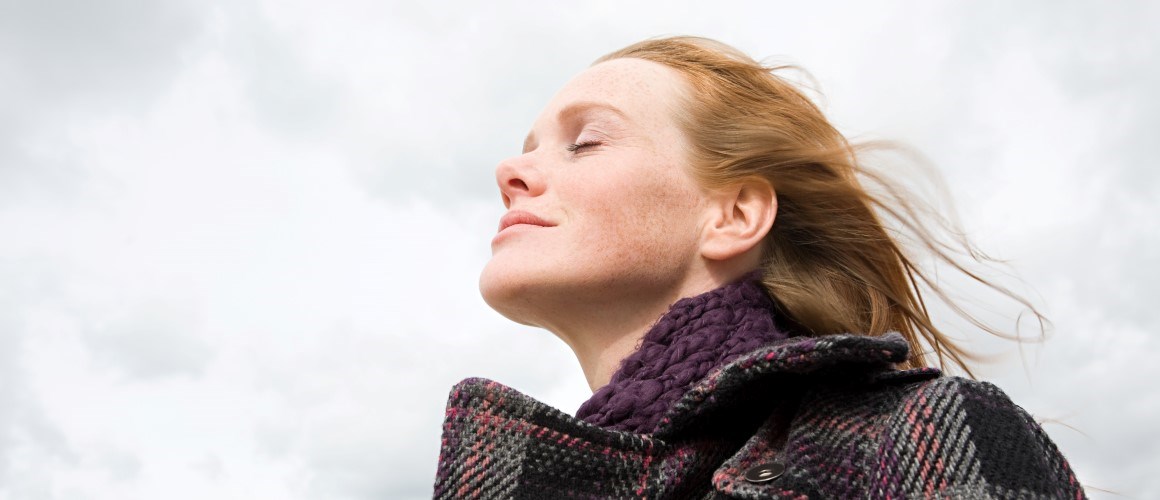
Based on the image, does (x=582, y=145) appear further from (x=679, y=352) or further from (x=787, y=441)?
(x=787, y=441)

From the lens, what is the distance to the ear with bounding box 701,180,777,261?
9.80ft

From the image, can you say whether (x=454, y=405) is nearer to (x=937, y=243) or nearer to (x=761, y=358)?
(x=761, y=358)

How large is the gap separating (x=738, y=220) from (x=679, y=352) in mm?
689

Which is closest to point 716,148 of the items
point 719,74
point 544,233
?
point 719,74

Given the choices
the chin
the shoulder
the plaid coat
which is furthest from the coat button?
the chin

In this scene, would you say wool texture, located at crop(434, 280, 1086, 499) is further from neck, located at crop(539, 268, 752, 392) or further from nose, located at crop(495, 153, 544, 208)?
nose, located at crop(495, 153, 544, 208)

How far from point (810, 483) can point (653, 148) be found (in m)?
1.36

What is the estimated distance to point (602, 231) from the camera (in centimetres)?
285

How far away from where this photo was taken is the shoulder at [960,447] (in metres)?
1.91

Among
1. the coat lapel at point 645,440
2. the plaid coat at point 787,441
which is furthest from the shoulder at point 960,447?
the coat lapel at point 645,440

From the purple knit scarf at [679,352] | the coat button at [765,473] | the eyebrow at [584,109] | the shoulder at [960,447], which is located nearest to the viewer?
the shoulder at [960,447]

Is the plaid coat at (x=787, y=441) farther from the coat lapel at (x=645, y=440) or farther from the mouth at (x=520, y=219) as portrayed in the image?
the mouth at (x=520, y=219)

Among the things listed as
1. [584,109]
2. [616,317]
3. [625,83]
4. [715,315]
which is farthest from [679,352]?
[625,83]

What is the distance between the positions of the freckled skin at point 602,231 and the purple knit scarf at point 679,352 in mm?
160
